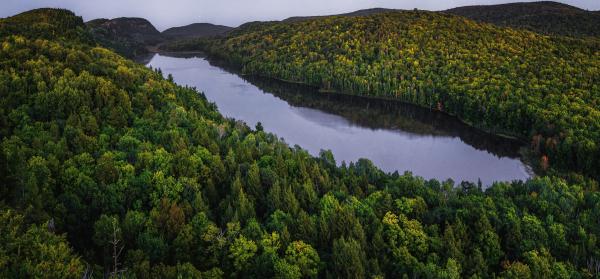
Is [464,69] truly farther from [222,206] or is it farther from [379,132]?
[222,206]

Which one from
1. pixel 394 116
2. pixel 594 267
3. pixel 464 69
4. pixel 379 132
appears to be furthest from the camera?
pixel 464 69

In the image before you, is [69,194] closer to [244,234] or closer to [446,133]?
[244,234]

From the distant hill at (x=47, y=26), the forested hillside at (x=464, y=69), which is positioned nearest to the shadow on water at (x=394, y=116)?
the forested hillside at (x=464, y=69)

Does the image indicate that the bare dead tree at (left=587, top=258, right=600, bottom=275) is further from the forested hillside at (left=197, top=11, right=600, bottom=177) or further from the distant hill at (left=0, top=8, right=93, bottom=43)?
the distant hill at (left=0, top=8, right=93, bottom=43)

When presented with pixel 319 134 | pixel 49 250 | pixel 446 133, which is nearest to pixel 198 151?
pixel 49 250

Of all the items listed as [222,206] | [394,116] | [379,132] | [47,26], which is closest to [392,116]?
[394,116]

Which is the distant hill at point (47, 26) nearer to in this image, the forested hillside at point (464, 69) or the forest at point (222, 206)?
the forest at point (222, 206)

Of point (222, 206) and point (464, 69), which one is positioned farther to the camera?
point (464, 69)
